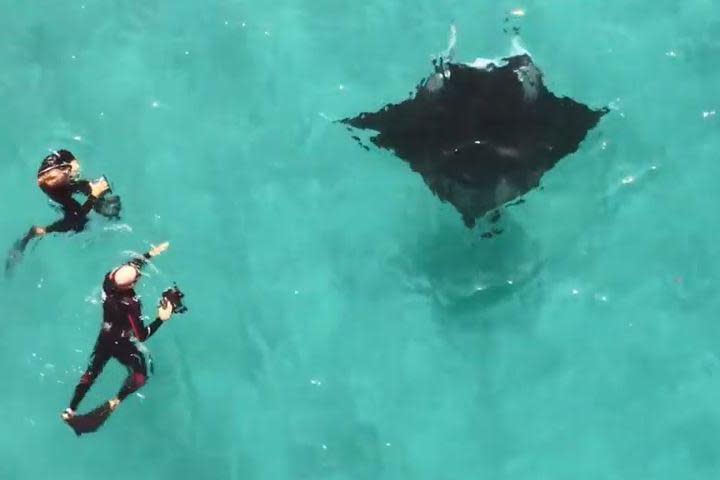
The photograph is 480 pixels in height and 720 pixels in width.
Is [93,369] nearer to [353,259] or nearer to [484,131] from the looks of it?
[353,259]

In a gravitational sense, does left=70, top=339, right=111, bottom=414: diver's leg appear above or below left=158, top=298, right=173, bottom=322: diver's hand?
below

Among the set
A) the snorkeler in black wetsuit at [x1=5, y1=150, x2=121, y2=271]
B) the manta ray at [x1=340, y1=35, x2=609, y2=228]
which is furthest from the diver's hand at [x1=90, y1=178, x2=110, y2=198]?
the manta ray at [x1=340, y1=35, x2=609, y2=228]

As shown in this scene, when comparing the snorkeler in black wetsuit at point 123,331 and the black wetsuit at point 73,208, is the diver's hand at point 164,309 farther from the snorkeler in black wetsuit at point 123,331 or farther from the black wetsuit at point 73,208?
the black wetsuit at point 73,208

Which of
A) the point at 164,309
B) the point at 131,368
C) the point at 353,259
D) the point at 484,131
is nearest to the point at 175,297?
the point at 164,309

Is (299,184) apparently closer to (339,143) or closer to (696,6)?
(339,143)

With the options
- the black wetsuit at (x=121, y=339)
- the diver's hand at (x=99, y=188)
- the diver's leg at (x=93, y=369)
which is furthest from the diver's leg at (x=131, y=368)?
the diver's hand at (x=99, y=188)

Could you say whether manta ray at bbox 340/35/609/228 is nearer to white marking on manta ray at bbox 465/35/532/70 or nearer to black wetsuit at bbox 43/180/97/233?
white marking on manta ray at bbox 465/35/532/70
